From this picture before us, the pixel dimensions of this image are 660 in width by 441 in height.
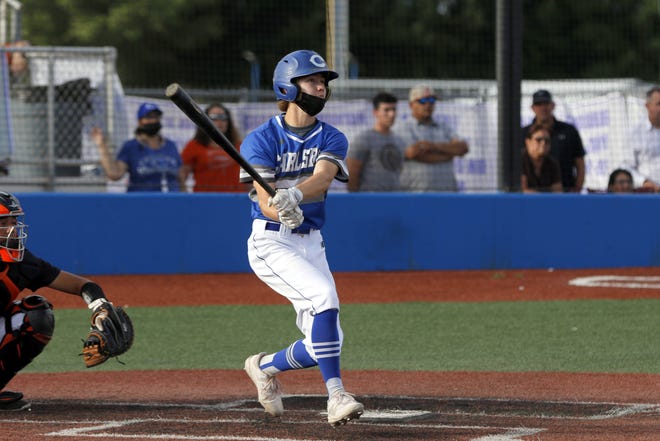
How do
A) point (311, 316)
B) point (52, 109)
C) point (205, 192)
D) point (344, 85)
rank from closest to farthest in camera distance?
point (311, 316) → point (52, 109) → point (205, 192) → point (344, 85)

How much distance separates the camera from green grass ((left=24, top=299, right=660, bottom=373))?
8.05 m

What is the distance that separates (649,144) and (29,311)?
8.49m

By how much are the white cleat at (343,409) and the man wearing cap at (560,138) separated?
784cm

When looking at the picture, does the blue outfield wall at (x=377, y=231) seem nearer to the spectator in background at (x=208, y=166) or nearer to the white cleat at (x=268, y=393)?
the spectator in background at (x=208, y=166)

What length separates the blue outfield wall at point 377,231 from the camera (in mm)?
12422

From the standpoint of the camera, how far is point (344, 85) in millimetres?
16531

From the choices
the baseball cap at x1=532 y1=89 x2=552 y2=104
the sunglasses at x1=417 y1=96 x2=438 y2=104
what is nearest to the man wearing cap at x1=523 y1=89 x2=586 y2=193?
the baseball cap at x1=532 y1=89 x2=552 y2=104

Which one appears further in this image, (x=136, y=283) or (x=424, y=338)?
(x=136, y=283)

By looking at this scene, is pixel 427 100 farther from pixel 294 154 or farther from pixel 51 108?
pixel 294 154

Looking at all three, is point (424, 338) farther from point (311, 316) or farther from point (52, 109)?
point (52, 109)

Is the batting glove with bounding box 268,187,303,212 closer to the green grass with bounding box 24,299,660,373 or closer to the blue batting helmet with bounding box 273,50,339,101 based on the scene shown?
the blue batting helmet with bounding box 273,50,339,101

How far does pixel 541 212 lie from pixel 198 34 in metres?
16.4

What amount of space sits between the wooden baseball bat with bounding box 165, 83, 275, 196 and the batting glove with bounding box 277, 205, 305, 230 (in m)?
0.14

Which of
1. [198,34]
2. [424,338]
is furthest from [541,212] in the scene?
[198,34]
